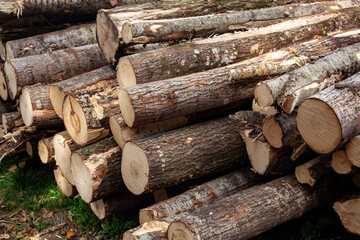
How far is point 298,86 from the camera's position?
11.0ft

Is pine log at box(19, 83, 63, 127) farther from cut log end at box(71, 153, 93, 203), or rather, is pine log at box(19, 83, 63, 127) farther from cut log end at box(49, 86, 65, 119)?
cut log end at box(71, 153, 93, 203)

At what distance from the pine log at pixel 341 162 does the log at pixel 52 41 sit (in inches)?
169

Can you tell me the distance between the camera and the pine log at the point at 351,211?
321 cm

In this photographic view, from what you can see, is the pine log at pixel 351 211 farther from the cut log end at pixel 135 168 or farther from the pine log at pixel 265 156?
the cut log end at pixel 135 168

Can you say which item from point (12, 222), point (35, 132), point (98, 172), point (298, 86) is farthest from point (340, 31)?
point (12, 222)

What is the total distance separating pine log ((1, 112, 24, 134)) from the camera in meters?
5.61

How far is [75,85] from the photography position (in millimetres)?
4914

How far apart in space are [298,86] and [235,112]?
1.23m

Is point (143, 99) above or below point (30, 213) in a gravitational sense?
above

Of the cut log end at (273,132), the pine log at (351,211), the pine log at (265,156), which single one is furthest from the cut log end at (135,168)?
the pine log at (351,211)

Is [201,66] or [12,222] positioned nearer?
[201,66]

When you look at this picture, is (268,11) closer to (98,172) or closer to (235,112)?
(235,112)

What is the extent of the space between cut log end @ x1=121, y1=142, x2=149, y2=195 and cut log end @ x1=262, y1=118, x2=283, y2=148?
1.12 meters

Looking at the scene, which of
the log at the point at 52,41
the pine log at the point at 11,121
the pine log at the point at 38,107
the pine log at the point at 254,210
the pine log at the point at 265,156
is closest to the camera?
the pine log at the point at 254,210
